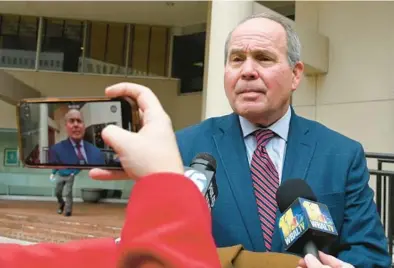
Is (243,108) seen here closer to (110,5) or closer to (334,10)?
(334,10)

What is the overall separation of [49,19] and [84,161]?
1763 centimetres

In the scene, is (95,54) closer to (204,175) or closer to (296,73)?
(296,73)

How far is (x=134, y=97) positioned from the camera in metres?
0.87

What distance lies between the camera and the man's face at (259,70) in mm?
1955

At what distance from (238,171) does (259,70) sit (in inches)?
15.6

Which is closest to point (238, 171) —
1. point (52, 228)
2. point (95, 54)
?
point (52, 228)

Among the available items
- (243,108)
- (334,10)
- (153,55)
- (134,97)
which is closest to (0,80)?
(153,55)

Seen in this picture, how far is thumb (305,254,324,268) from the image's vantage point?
1.13 m

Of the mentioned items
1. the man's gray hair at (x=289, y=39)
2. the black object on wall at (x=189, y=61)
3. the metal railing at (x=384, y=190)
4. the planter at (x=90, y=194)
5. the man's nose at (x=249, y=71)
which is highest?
the black object on wall at (x=189, y=61)

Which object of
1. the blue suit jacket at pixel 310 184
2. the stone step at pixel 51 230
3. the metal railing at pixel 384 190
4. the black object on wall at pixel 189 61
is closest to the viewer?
the blue suit jacket at pixel 310 184

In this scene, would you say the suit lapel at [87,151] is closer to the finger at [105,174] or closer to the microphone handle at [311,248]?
the finger at [105,174]

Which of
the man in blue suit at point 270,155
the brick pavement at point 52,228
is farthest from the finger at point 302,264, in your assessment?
the brick pavement at point 52,228

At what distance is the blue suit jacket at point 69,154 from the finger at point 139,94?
12 cm

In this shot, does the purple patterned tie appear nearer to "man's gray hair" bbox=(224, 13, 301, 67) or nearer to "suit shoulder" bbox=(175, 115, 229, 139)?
"suit shoulder" bbox=(175, 115, 229, 139)
